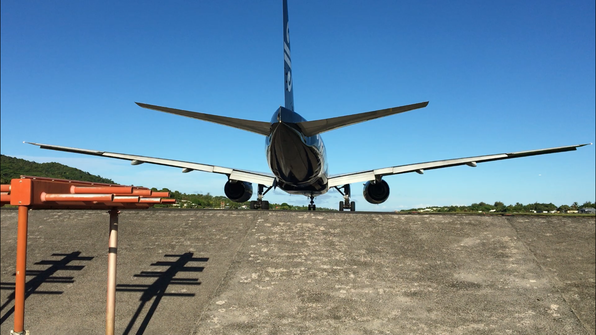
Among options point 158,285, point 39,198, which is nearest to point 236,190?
point 158,285

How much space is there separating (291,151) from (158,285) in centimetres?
896

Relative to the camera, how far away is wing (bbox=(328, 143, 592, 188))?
18.0 m

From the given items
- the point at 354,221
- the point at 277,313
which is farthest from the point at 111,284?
the point at 354,221

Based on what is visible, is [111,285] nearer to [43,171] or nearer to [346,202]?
[346,202]

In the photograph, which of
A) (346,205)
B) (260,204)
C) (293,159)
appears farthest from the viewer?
(346,205)

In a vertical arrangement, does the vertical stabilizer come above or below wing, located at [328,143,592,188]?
above

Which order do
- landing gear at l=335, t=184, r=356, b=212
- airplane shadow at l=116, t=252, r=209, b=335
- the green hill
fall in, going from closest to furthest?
1. airplane shadow at l=116, t=252, r=209, b=335
2. landing gear at l=335, t=184, r=356, b=212
3. the green hill

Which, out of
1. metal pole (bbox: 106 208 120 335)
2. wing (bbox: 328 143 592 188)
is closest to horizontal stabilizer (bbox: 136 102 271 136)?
metal pole (bbox: 106 208 120 335)

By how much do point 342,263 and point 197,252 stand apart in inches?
202

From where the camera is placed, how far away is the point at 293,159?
19.1 meters

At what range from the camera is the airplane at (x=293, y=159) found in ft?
46.9

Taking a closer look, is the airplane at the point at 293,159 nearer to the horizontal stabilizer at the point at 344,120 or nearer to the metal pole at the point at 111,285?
the horizontal stabilizer at the point at 344,120

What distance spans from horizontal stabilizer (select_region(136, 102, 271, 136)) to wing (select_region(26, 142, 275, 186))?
7.64m

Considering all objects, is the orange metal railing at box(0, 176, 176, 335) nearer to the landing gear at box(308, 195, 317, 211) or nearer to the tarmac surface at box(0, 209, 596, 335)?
the tarmac surface at box(0, 209, 596, 335)
